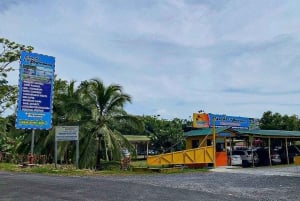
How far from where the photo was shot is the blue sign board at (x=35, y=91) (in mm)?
20344

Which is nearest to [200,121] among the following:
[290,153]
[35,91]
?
[290,153]

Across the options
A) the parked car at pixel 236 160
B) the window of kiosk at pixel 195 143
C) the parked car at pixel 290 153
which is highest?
the window of kiosk at pixel 195 143

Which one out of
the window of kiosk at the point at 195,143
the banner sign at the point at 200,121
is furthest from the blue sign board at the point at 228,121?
the window of kiosk at the point at 195,143

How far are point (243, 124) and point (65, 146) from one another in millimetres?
13756

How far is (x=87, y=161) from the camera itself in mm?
22766

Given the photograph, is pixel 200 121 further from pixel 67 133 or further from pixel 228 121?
pixel 67 133

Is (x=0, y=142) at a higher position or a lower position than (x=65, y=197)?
higher

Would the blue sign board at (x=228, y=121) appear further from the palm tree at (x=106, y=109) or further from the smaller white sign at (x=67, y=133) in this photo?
the smaller white sign at (x=67, y=133)

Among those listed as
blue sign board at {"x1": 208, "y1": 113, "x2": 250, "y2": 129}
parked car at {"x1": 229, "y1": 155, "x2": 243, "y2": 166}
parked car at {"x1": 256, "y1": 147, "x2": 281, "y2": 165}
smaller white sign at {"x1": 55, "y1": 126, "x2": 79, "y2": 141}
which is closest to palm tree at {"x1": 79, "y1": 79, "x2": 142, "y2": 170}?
smaller white sign at {"x1": 55, "y1": 126, "x2": 79, "y2": 141}

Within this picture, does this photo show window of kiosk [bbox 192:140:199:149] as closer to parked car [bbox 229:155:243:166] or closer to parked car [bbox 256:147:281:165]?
parked car [bbox 229:155:243:166]

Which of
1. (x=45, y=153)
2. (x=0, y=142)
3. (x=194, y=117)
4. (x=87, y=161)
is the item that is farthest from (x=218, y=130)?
(x=0, y=142)

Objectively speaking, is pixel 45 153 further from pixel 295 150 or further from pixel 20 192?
pixel 295 150

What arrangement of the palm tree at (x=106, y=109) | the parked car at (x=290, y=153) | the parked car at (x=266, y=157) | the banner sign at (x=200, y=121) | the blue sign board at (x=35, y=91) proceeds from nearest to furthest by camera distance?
the blue sign board at (x=35, y=91)
the palm tree at (x=106, y=109)
the banner sign at (x=200, y=121)
the parked car at (x=266, y=157)
the parked car at (x=290, y=153)

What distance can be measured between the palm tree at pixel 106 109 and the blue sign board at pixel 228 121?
5.65 metres
